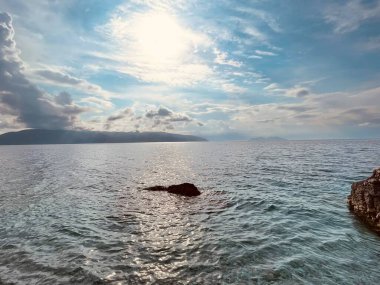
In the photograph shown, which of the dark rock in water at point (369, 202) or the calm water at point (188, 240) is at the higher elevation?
the dark rock in water at point (369, 202)

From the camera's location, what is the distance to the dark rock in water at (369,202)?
19.0m

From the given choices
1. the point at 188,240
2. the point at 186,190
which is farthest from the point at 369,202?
the point at 186,190

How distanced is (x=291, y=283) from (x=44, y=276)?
11174 mm

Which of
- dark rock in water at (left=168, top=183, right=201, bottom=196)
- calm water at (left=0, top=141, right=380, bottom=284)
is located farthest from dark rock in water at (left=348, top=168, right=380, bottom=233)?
dark rock in water at (left=168, top=183, right=201, bottom=196)

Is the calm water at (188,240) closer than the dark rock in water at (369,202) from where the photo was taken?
Yes

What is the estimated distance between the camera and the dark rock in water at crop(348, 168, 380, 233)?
18969 mm

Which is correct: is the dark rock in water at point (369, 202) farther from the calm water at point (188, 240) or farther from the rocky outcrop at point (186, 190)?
the rocky outcrop at point (186, 190)

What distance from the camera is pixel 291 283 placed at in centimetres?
1144

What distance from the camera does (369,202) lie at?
66.1 feet

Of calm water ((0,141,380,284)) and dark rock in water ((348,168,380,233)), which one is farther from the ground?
dark rock in water ((348,168,380,233))

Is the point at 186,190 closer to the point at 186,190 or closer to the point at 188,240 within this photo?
the point at 186,190

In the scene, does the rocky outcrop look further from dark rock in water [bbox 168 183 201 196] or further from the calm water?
Answer: the calm water

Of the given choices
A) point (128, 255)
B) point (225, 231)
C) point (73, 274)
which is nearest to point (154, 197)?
point (225, 231)

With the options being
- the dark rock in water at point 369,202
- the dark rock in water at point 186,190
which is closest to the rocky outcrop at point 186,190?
the dark rock in water at point 186,190
